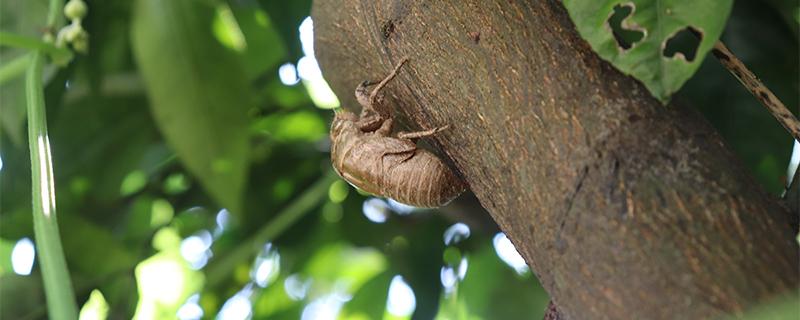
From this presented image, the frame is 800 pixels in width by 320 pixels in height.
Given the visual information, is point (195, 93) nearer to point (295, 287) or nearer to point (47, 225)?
point (295, 287)

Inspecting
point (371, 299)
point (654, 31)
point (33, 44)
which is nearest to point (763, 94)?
point (654, 31)

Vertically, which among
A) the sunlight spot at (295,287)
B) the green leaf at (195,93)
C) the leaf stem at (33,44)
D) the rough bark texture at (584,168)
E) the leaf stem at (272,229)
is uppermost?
the rough bark texture at (584,168)

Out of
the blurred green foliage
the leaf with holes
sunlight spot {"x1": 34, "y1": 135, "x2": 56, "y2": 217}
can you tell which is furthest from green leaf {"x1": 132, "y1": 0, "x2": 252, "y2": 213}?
the leaf with holes

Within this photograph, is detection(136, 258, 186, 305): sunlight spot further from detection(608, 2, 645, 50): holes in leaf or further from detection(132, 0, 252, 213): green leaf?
detection(608, 2, 645, 50): holes in leaf

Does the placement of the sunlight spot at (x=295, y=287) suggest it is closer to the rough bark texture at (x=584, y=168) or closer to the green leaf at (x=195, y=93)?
the green leaf at (x=195, y=93)

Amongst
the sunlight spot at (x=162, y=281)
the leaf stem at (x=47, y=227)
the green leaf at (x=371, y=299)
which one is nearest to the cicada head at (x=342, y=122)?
the leaf stem at (x=47, y=227)
